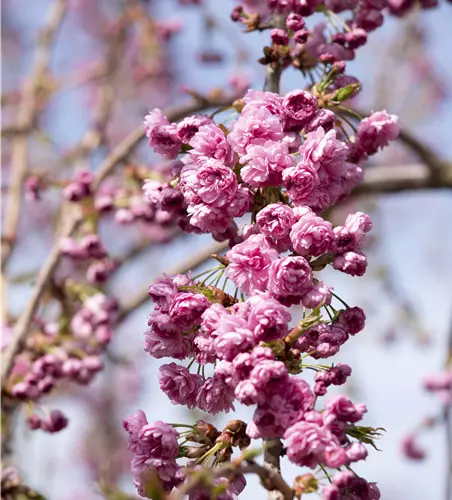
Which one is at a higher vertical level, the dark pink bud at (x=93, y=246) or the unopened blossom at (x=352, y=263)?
the dark pink bud at (x=93, y=246)

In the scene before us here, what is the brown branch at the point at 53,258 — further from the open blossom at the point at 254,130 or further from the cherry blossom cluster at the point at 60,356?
the open blossom at the point at 254,130

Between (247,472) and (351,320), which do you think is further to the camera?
(351,320)

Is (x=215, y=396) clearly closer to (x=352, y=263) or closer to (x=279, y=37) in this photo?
(x=352, y=263)

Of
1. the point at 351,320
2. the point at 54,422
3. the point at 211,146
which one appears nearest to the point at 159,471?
the point at 351,320

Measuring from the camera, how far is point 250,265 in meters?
1.68

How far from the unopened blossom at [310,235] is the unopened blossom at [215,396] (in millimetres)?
359

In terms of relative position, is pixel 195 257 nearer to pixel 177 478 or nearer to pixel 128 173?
pixel 128 173

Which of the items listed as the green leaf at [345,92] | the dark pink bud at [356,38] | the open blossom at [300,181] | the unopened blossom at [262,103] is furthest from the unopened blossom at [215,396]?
the dark pink bud at [356,38]

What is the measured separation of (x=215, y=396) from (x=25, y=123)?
407 cm

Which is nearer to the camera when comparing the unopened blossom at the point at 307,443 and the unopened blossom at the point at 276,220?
the unopened blossom at the point at 307,443

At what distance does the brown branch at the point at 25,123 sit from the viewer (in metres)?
4.23

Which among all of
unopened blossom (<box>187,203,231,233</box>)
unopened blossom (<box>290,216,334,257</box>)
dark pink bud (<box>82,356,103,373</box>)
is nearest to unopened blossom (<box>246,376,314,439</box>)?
unopened blossom (<box>290,216,334,257</box>)

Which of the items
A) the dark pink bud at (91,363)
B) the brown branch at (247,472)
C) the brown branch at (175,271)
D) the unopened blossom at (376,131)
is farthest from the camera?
the brown branch at (175,271)

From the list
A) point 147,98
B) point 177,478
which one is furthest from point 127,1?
point 177,478
